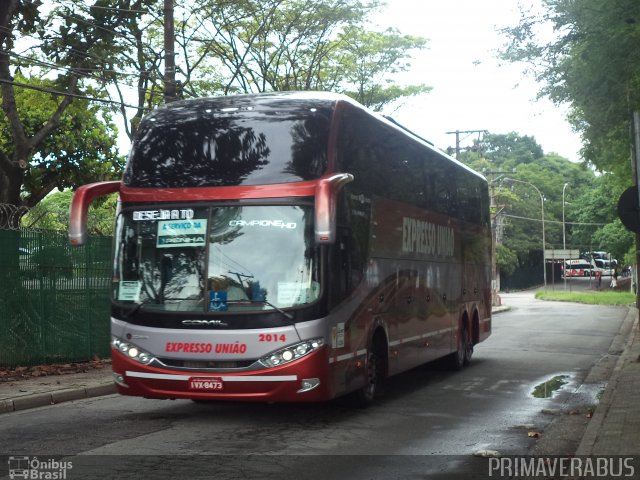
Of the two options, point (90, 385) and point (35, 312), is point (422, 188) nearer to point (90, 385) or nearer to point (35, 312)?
point (90, 385)

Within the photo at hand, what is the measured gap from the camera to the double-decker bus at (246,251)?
9875 millimetres

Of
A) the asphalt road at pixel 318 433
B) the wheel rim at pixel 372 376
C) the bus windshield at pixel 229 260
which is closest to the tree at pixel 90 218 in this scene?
the asphalt road at pixel 318 433

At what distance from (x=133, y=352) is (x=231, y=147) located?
2589mm

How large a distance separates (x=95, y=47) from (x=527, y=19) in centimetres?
1041

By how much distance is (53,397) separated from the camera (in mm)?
12570

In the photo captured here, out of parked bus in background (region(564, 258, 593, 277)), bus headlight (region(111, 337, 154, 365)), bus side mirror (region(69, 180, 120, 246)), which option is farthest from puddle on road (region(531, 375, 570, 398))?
parked bus in background (region(564, 258, 593, 277))

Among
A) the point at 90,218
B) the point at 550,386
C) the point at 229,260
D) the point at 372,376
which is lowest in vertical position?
the point at 550,386

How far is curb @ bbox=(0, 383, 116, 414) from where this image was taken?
38.6 ft

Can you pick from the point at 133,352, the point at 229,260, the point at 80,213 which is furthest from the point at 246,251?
the point at 80,213

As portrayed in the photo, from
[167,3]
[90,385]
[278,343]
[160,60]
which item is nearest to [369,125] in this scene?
[278,343]

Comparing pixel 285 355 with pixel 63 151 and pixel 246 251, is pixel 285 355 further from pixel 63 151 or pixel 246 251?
pixel 63 151

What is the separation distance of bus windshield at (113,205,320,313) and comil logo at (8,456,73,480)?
253cm

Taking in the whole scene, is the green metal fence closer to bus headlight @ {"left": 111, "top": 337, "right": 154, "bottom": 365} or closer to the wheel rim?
bus headlight @ {"left": 111, "top": 337, "right": 154, "bottom": 365}

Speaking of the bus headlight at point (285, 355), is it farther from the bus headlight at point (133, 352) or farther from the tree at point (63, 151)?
the tree at point (63, 151)
